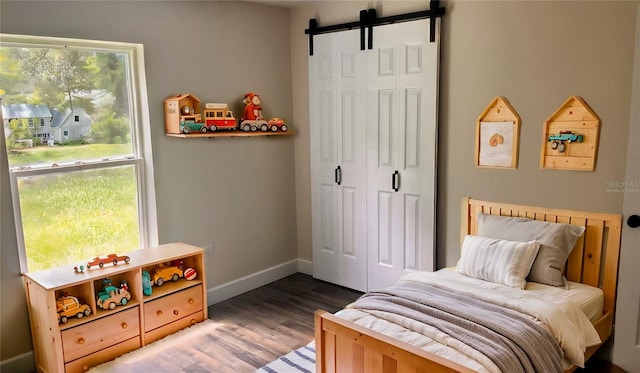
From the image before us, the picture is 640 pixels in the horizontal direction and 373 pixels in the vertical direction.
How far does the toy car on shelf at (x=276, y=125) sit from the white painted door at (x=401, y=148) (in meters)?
0.77

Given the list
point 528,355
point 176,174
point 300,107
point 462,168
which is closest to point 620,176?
point 462,168

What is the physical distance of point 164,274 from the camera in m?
3.26

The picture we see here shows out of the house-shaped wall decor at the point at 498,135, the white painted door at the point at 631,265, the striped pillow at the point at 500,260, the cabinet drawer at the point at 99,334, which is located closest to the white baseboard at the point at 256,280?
the cabinet drawer at the point at 99,334

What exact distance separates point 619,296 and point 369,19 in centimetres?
254

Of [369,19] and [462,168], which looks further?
[369,19]

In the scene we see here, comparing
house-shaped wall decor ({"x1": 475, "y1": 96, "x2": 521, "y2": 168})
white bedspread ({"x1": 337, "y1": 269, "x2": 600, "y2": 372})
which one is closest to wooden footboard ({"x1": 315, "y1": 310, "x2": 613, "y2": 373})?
white bedspread ({"x1": 337, "y1": 269, "x2": 600, "y2": 372})

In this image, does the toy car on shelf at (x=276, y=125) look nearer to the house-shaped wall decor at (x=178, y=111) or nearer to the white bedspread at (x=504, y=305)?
the house-shaped wall decor at (x=178, y=111)

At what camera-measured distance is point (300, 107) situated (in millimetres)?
4301

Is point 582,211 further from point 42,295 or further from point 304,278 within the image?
point 42,295

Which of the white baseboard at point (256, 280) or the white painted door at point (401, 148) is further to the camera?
the white baseboard at point (256, 280)

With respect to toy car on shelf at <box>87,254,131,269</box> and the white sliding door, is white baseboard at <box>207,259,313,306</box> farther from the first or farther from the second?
toy car on shelf at <box>87,254,131,269</box>

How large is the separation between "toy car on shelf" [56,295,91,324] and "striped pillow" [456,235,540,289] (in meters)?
2.32

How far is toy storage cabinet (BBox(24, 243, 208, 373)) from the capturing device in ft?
8.77

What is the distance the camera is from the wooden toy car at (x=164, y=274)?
3.22 m
